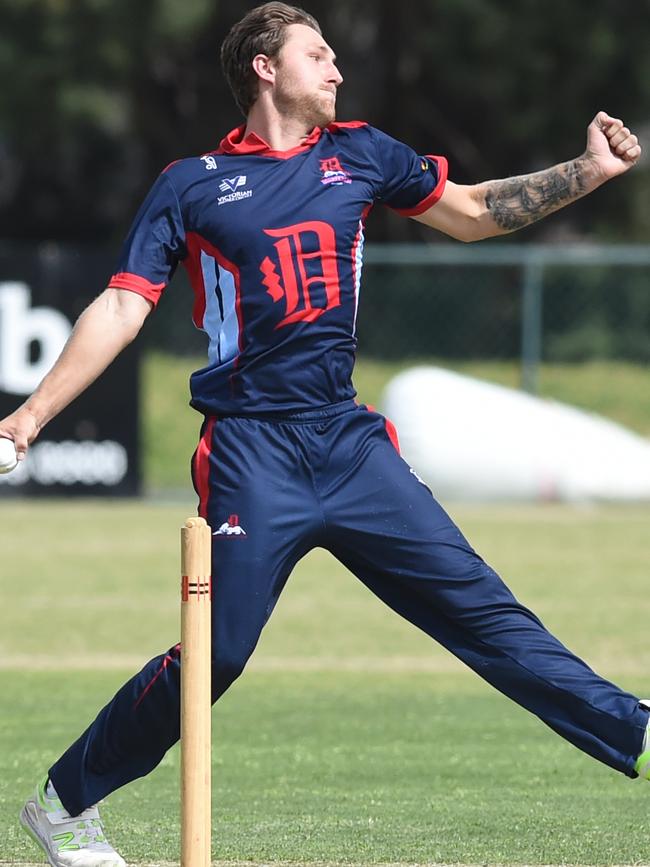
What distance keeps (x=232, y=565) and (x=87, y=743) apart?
0.69 metres

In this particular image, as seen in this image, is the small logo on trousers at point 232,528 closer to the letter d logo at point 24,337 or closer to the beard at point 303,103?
the beard at point 303,103

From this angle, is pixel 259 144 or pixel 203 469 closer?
pixel 203 469

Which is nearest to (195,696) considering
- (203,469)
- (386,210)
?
(203,469)

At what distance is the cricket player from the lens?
15.6ft

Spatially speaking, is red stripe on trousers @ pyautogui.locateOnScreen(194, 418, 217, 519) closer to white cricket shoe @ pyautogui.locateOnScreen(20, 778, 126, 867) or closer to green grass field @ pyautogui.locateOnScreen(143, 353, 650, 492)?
white cricket shoe @ pyautogui.locateOnScreen(20, 778, 126, 867)

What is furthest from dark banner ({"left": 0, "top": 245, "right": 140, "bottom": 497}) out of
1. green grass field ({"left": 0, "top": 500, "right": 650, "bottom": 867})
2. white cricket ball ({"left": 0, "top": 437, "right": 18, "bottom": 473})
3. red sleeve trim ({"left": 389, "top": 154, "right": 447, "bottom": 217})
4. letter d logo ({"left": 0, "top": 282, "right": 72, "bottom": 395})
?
white cricket ball ({"left": 0, "top": 437, "right": 18, "bottom": 473})

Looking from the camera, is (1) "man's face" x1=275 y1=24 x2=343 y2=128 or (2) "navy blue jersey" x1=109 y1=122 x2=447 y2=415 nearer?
(2) "navy blue jersey" x1=109 y1=122 x2=447 y2=415

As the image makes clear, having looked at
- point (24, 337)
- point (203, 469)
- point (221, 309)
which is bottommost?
point (203, 469)

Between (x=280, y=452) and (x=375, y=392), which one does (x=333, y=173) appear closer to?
(x=280, y=452)

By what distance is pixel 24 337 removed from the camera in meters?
16.4

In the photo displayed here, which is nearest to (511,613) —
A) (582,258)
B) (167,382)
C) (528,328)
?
(582,258)

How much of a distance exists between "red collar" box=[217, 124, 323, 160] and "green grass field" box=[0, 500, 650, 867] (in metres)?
2.05

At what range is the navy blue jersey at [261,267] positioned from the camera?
4816 mm

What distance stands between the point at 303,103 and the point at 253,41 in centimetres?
24
